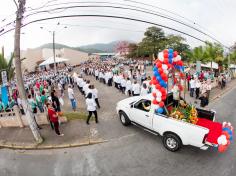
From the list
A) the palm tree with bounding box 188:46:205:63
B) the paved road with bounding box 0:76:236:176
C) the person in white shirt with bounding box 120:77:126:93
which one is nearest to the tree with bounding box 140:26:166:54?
the palm tree with bounding box 188:46:205:63

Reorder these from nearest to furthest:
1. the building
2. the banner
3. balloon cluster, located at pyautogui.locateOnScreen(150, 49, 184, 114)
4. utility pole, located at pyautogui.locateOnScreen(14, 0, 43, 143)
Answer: balloon cluster, located at pyautogui.locateOnScreen(150, 49, 184, 114) < utility pole, located at pyautogui.locateOnScreen(14, 0, 43, 143) < the banner < the building

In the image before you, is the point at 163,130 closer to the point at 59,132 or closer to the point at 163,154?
the point at 163,154

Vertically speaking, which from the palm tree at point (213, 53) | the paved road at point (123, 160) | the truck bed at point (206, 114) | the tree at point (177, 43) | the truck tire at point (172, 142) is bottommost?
the paved road at point (123, 160)

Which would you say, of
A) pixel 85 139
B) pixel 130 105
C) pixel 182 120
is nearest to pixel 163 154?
pixel 182 120

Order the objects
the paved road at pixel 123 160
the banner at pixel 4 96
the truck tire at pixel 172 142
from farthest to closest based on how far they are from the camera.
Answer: the banner at pixel 4 96
the truck tire at pixel 172 142
the paved road at pixel 123 160

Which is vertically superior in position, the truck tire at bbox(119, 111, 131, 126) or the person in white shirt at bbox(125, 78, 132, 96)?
the person in white shirt at bbox(125, 78, 132, 96)

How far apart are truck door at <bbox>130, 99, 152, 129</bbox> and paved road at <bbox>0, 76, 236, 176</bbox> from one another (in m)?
0.65

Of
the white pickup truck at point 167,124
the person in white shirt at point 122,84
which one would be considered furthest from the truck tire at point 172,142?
the person in white shirt at point 122,84

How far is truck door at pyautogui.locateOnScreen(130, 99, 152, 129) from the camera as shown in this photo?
830cm

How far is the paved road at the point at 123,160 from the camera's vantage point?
6.58 meters

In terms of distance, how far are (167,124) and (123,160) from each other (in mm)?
1978

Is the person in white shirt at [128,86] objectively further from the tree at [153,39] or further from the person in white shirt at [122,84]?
the tree at [153,39]

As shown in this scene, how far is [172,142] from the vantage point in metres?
7.49

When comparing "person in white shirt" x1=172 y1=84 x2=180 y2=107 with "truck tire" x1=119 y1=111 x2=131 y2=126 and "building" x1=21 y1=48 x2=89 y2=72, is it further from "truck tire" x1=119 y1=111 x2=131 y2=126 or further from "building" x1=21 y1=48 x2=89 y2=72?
"building" x1=21 y1=48 x2=89 y2=72
